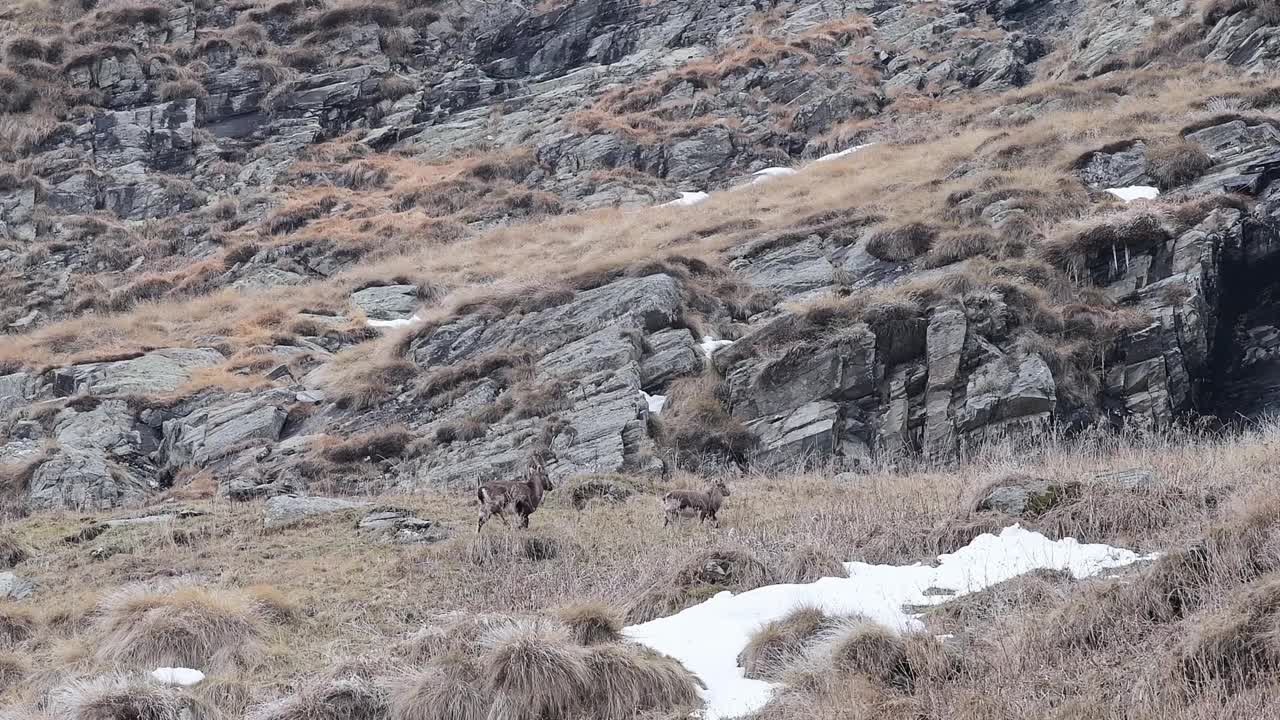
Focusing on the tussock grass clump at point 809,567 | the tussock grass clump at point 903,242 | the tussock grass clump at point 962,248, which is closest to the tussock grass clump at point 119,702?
the tussock grass clump at point 809,567

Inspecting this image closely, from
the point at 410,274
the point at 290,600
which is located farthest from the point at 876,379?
the point at 410,274

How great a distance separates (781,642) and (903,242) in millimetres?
15167

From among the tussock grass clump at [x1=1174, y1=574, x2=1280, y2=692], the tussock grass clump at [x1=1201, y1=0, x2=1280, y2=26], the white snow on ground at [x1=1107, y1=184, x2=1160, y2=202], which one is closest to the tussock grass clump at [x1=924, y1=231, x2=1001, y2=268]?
the white snow on ground at [x1=1107, y1=184, x2=1160, y2=202]

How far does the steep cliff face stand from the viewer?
16375 mm

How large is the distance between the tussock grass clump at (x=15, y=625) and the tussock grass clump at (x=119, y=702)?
2.57 meters

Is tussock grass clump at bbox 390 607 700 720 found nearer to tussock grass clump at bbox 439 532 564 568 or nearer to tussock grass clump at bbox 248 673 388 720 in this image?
tussock grass clump at bbox 248 673 388 720

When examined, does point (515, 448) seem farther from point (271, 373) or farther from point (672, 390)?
point (271, 373)

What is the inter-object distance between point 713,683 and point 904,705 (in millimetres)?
1507

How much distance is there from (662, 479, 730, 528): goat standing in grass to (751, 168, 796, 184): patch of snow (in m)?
22.9

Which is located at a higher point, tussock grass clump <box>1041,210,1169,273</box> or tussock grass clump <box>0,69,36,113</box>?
tussock grass clump <box>1041,210,1169,273</box>

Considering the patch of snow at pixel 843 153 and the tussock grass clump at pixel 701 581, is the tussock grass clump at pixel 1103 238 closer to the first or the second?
the tussock grass clump at pixel 701 581

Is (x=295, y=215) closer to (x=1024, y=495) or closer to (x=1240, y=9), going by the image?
(x=1240, y=9)

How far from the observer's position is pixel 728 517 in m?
11.6

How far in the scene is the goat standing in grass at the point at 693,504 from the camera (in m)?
11.2
